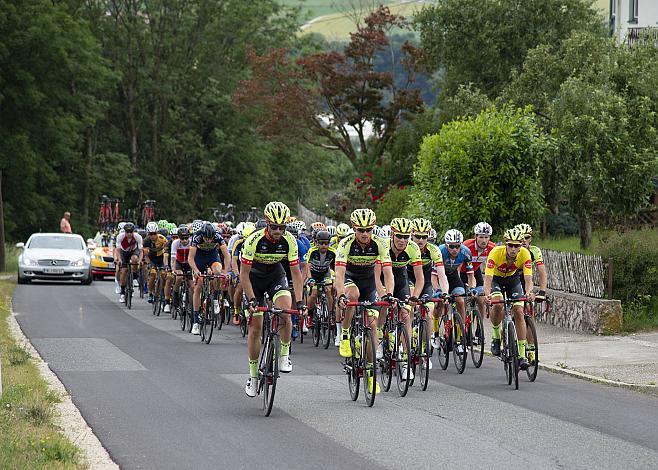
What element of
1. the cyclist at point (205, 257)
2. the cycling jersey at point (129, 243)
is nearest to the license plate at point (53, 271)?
the cycling jersey at point (129, 243)

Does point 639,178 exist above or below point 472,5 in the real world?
below

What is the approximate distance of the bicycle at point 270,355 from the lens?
1237cm

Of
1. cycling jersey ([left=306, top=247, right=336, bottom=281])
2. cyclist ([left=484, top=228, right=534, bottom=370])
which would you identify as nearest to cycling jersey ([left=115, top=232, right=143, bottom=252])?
cycling jersey ([left=306, top=247, right=336, bottom=281])

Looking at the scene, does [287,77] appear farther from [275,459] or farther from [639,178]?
[275,459]

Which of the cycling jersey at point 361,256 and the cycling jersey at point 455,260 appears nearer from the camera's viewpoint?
the cycling jersey at point 361,256

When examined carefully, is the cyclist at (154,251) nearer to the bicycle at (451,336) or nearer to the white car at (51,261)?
the bicycle at (451,336)

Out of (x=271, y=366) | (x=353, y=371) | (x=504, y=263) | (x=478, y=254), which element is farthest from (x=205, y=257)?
(x=271, y=366)

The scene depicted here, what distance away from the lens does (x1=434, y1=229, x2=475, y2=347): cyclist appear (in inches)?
688

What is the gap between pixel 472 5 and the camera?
46.7 meters

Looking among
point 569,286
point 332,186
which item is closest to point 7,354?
point 569,286

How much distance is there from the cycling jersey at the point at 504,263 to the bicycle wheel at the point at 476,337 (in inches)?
42.1

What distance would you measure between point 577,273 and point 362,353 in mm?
10958

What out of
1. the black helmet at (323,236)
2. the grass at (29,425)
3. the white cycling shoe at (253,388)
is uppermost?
the black helmet at (323,236)

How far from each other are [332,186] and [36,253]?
4912cm
